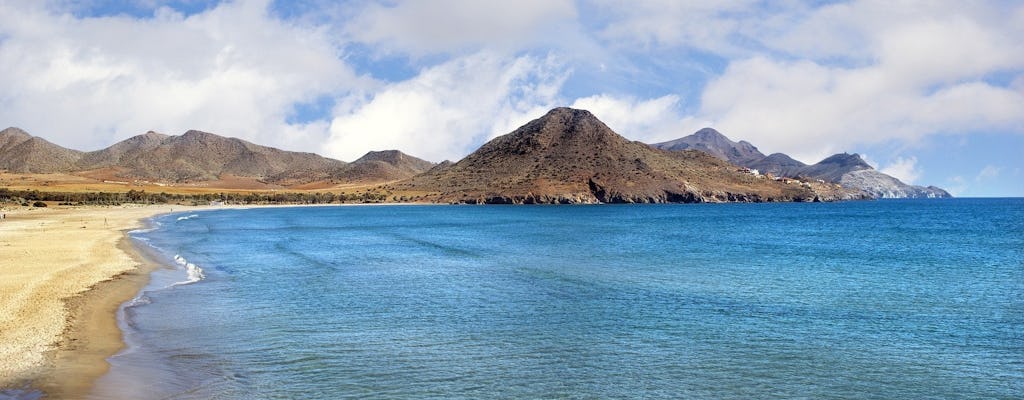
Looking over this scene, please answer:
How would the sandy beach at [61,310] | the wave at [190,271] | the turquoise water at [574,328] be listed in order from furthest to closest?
→ the wave at [190,271] < the turquoise water at [574,328] < the sandy beach at [61,310]

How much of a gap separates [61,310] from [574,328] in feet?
55.6

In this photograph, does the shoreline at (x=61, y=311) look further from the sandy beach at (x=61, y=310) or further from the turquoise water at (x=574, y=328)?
the turquoise water at (x=574, y=328)

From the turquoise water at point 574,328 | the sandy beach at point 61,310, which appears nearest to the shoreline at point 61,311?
the sandy beach at point 61,310

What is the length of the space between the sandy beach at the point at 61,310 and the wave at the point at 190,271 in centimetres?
185

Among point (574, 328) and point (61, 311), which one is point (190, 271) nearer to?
point (61, 311)

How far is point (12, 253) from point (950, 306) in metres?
46.3

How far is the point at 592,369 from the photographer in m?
18.0

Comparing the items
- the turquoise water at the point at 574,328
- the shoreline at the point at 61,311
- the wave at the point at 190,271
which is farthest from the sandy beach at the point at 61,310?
the wave at the point at 190,271

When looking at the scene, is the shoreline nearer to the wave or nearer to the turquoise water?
the turquoise water

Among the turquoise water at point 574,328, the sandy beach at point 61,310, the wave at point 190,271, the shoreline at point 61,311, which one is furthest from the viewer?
the wave at point 190,271

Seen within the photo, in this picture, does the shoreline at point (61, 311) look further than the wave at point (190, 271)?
No

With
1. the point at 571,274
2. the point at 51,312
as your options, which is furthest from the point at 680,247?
the point at 51,312

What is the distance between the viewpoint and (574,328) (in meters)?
23.1

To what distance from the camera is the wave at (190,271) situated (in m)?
34.0
